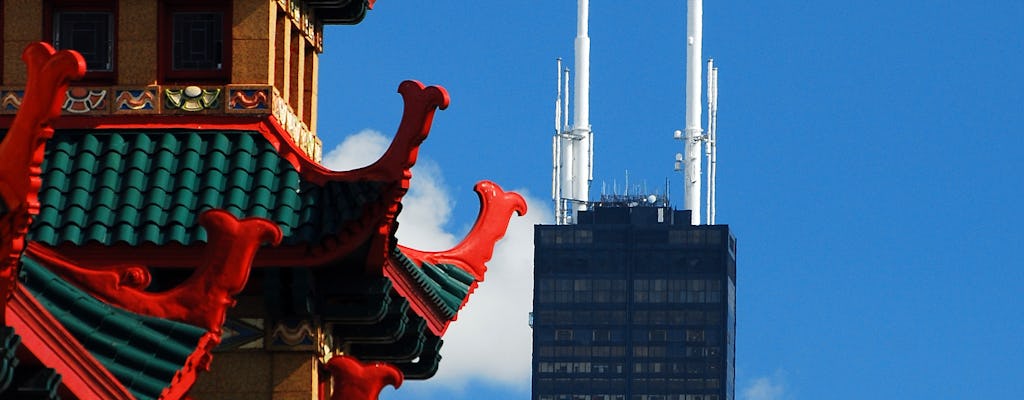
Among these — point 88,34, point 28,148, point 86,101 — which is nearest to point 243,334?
point 86,101

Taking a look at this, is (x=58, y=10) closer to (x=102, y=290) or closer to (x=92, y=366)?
(x=102, y=290)

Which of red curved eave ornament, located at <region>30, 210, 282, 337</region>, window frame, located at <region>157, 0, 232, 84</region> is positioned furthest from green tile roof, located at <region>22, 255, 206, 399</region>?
window frame, located at <region>157, 0, 232, 84</region>

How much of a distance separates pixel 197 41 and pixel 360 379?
4742 mm

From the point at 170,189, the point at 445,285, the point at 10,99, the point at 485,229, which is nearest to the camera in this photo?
the point at 170,189

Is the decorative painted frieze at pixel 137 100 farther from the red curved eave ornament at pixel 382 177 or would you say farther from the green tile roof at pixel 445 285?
the green tile roof at pixel 445 285

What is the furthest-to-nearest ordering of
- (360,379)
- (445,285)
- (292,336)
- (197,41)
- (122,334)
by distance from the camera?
1. (445,285)
2. (197,41)
3. (292,336)
4. (360,379)
5. (122,334)

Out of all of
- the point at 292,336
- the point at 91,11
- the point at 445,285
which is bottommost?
the point at 292,336

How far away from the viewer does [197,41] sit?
129 feet

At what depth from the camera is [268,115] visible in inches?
1521

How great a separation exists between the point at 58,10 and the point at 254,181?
3618mm

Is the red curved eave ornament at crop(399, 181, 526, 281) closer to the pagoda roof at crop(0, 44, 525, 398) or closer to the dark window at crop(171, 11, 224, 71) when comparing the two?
the pagoda roof at crop(0, 44, 525, 398)

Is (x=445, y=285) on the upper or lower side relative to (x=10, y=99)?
lower

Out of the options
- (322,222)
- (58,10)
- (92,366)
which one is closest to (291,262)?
(322,222)

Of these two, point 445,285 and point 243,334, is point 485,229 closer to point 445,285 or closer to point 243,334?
point 445,285
